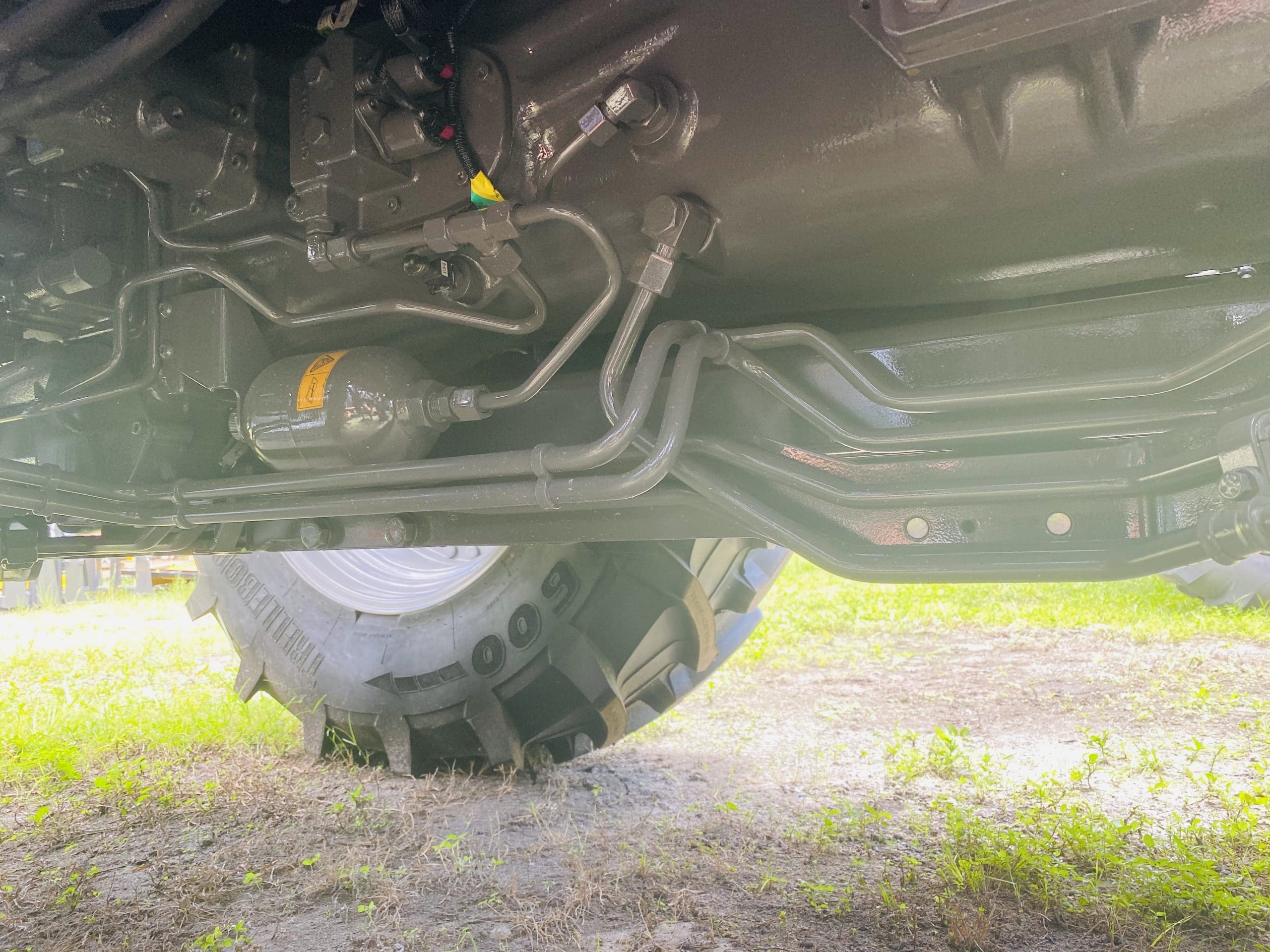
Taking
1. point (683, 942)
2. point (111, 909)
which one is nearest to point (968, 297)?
point (683, 942)

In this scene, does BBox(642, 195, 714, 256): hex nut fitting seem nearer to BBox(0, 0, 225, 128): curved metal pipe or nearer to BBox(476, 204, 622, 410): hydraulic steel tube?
BBox(476, 204, 622, 410): hydraulic steel tube

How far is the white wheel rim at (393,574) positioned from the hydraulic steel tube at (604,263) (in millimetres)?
1070

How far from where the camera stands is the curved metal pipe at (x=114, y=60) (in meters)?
1.08

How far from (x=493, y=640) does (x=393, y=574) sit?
73 cm

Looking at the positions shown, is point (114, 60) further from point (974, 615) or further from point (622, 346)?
point (974, 615)

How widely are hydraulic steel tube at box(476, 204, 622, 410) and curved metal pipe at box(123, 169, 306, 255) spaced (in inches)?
16.9

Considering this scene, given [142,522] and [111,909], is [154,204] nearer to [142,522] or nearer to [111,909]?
[142,522]

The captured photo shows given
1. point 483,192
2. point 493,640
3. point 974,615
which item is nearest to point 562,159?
point 483,192

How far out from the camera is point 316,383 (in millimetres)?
1477

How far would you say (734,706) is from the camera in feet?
10.7

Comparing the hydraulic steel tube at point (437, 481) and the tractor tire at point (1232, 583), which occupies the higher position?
the hydraulic steel tube at point (437, 481)

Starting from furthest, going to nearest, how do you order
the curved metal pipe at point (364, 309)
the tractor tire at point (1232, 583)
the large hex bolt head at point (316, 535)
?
the tractor tire at point (1232, 583), the large hex bolt head at point (316, 535), the curved metal pipe at point (364, 309)

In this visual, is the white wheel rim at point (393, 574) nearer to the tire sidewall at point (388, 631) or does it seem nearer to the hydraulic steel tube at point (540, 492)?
the tire sidewall at point (388, 631)

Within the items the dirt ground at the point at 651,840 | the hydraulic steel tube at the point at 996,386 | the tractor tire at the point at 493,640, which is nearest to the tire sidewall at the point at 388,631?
the tractor tire at the point at 493,640
